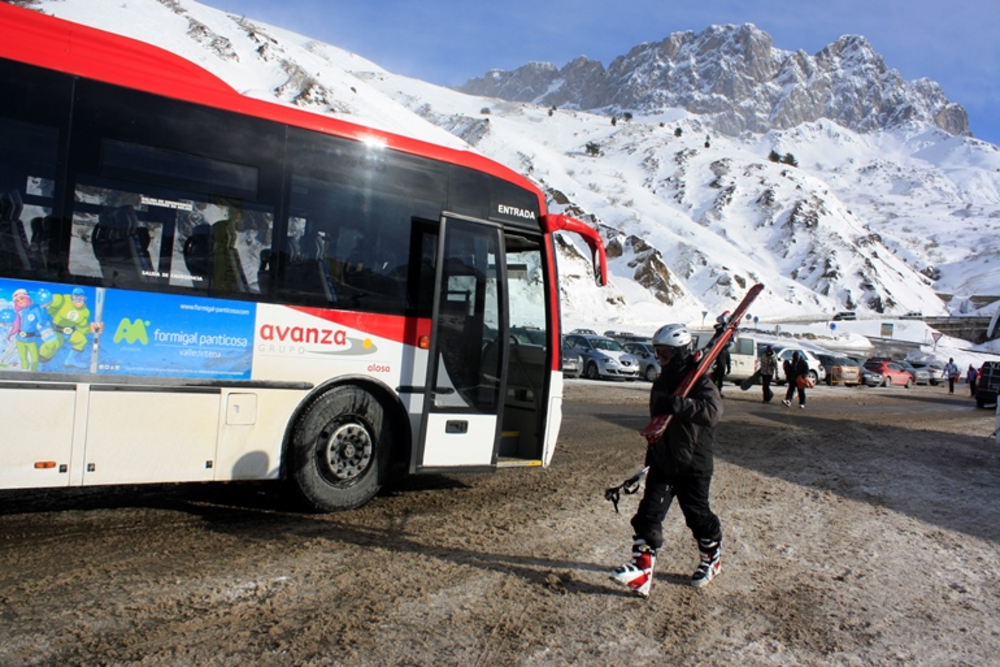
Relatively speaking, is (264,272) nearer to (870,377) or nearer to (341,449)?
(341,449)

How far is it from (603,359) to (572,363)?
1.22 m

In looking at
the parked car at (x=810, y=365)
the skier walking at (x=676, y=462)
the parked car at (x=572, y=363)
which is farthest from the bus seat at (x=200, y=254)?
the parked car at (x=810, y=365)

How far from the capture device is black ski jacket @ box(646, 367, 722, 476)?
463 cm

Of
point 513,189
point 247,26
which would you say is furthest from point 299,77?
point 513,189

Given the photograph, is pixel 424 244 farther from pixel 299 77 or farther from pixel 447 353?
pixel 299 77

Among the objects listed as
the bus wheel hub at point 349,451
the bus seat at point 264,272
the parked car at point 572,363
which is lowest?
the bus wheel hub at point 349,451

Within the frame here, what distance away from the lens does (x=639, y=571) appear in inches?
186

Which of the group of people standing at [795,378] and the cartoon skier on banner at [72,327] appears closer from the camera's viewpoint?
the cartoon skier on banner at [72,327]

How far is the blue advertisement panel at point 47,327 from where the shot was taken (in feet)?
15.8

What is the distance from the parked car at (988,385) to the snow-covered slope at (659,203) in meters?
27.5

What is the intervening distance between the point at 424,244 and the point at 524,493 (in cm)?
281

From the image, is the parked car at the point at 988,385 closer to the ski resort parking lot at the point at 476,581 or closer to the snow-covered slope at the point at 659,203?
the ski resort parking lot at the point at 476,581

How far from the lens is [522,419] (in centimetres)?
756

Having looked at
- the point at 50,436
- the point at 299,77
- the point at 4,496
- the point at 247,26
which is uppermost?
the point at 247,26
